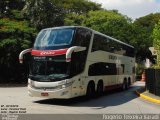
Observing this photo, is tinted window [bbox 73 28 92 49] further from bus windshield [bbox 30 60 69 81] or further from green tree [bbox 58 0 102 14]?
green tree [bbox 58 0 102 14]

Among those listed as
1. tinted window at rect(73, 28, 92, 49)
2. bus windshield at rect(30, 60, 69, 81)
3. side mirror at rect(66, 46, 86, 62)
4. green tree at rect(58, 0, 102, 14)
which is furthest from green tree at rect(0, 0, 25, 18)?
side mirror at rect(66, 46, 86, 62)

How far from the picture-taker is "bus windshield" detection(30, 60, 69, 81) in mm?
18672

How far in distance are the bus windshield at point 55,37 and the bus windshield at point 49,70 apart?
0.97 m

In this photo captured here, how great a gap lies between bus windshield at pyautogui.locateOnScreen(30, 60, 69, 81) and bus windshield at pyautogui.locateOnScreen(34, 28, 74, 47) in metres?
0.97

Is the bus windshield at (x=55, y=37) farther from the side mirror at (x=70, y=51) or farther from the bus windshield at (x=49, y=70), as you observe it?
the bus windshield at (x=49, y=70)

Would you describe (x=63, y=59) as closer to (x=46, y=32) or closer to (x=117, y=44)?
(x=46, y=32)

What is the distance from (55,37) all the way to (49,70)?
175 centimetres

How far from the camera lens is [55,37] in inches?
770

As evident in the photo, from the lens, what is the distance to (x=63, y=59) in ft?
61.7

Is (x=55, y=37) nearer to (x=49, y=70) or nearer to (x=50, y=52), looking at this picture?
(x=50, y=52)

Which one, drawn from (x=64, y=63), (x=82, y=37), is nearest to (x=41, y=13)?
(x=82, y=37)

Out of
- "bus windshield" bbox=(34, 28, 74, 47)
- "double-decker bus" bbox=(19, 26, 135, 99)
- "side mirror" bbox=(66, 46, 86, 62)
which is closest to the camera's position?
"side mirror" bbox=(66, 46, 86, 62)

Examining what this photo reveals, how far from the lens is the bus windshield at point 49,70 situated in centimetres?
1867

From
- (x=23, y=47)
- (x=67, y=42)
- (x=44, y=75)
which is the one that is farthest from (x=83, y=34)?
(x=23, y=47)
